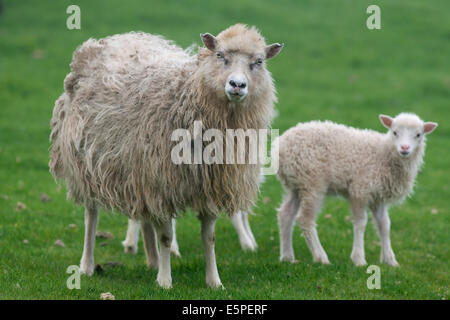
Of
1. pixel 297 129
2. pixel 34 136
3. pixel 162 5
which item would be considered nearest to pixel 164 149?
pixel 297 129

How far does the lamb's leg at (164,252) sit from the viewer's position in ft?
21.4

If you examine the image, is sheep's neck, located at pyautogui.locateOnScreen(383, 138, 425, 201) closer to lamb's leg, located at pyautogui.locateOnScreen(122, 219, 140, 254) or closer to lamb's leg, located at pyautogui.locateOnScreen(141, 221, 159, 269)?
lamb's leg, located at pyautogui.locateOnScreen(141, 221, 159, 269)

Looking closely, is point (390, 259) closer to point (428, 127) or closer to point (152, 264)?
point (428, 127)

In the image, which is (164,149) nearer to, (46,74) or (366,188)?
(366,188)

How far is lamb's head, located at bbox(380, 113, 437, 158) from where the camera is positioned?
25.0 ft

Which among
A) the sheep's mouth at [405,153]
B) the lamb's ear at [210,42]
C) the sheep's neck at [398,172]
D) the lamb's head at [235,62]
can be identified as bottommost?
the sheep's neck at [398,172]

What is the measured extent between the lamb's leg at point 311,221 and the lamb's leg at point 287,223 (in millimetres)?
245

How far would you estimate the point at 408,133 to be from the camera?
773 centimetres

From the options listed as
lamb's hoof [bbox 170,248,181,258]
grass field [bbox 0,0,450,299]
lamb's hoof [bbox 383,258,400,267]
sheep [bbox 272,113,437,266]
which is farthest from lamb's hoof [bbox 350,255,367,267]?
lamb's hoof [bbox 170,248,181,258]

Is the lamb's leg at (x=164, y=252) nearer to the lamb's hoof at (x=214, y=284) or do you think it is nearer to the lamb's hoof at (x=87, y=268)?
the lamb's hoof at (x=214, y=284)

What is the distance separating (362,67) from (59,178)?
15.3 metres

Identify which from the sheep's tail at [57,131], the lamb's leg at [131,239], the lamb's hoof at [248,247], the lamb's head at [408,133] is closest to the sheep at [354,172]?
the lamb's head at [408,133]

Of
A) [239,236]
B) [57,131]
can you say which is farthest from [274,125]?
[57,131]

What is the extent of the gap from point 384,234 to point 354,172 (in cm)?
87
